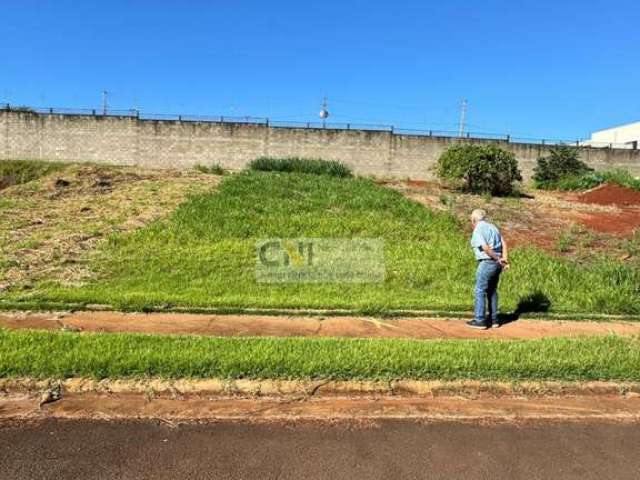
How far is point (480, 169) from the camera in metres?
19.4

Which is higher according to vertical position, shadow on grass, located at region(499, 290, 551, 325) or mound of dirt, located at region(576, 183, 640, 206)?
mound of dirt, located at region(576, 183, 640, 206)

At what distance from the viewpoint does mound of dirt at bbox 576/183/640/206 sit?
19.1m

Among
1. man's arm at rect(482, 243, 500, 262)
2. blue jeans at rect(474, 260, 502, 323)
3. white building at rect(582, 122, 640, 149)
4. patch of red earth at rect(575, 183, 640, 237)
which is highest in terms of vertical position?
white building at rect(582, 122, 640, 149)

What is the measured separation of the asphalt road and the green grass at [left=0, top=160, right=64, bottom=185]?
1040 inches

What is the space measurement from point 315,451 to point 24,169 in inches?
1178

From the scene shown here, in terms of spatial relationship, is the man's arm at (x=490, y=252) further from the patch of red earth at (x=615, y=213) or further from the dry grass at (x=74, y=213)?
the patch of red earth at (x=615, y=213)

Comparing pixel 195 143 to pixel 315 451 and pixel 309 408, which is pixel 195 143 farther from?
pixel 315 451

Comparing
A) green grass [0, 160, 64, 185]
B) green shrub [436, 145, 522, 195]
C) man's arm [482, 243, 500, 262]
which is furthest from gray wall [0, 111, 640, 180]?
man's arm [482, 243, 500, 262]

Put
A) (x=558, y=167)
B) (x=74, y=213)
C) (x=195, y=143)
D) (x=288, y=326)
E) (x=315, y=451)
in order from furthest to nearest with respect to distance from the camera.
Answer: (x=195, y=143) → (x=558, y=167) → (x=74, y=213) → (x=288, y=326) → (x=315, y=451)

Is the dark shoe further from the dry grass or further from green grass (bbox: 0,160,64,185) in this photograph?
green grass (bbox: 0,160,64,185)

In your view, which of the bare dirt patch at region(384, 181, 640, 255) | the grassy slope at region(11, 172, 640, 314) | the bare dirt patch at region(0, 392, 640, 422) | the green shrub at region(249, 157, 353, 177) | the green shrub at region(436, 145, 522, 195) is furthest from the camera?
the green shrub at region(249, 157, 353, 177)

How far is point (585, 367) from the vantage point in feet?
16.7

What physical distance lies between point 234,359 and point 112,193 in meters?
12.3

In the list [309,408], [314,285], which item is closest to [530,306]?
[314,285]
